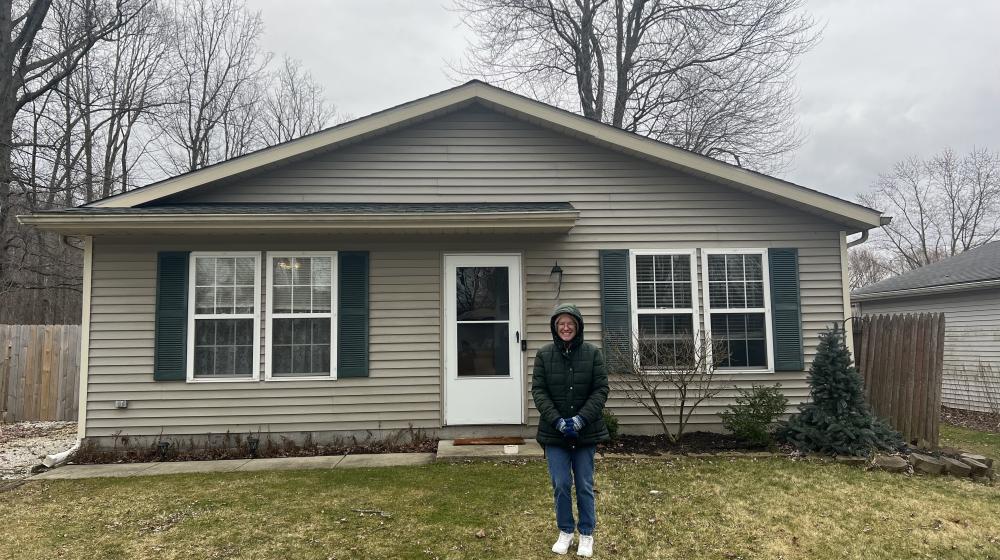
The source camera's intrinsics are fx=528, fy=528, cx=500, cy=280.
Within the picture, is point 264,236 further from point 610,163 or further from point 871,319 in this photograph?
point 871,319

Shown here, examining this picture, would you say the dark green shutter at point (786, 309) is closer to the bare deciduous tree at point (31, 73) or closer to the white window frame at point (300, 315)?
the white window frame at point (300, 315)

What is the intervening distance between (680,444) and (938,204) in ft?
101

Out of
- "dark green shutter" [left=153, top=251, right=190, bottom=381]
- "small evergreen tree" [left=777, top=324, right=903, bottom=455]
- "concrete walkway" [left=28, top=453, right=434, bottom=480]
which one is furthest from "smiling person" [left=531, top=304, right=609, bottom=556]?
"dark green shutter" [left=153, top=251, right=190, bottom=381]

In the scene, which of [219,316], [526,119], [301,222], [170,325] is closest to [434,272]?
[301,222]

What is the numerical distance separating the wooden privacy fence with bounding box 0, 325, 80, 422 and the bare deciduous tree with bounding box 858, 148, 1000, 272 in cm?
3120

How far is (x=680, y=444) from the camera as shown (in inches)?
226

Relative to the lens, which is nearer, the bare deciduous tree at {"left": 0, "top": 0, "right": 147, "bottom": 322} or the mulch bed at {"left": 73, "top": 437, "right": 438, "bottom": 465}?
the mulch bed at {"left": 73, "top": 437, "right": 438, "bottom": 465}

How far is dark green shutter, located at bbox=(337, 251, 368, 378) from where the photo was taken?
235 inches

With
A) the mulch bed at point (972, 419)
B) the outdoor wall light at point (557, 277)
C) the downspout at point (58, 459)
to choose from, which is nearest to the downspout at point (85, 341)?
the downspout at point (58, 459)

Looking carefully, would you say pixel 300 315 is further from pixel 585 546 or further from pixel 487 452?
pixel 585 546

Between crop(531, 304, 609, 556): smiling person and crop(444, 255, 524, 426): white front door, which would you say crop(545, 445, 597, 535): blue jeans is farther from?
crop(444, 255, 524, 426): white front door

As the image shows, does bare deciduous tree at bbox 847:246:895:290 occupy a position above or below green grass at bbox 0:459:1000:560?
above

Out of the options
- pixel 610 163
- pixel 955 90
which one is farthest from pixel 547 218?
pixel 955 90

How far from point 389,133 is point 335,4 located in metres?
13.1
